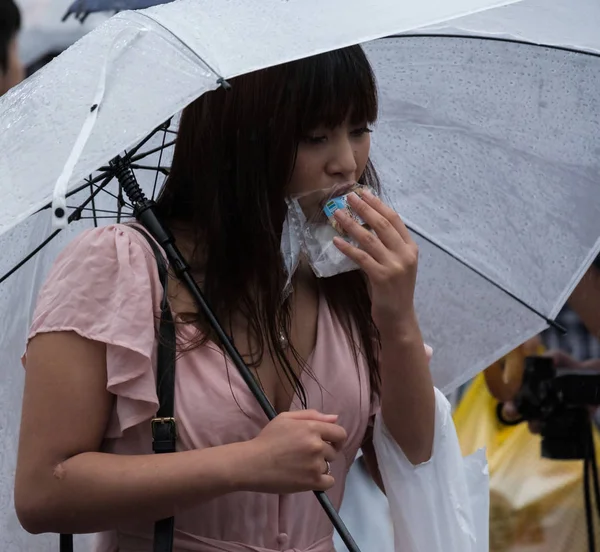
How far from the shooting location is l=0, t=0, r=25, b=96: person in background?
13.3 feet

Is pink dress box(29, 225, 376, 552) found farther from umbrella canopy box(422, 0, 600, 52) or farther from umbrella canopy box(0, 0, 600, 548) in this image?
umbrella canopy box(422, 0, 600, 52)

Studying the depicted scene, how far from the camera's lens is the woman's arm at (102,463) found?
1.68 m

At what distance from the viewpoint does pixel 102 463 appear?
1698 millimetres

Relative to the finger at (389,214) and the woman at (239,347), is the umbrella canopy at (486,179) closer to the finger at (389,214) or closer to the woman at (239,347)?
the woman at (239,347)

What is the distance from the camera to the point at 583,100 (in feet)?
8.23

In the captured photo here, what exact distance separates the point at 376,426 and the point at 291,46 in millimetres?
726

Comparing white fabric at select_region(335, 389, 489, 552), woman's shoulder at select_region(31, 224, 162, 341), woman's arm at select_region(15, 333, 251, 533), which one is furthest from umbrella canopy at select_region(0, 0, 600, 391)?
woman's arm at select_region(15, 333, 251, 533)

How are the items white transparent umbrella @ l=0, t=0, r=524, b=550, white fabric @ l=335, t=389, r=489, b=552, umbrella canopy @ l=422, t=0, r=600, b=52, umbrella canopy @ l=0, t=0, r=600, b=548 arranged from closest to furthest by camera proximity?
1. white transparent umbrella @ l=0, t=0, r=524, b=550
2. white fabric @ l=335, t=389, r=489, b=552
3. umbrella canopy @ l=422, t=0, r=600, b=52
4. umbrella canopy @ l=0, t=0, r=600, b=548

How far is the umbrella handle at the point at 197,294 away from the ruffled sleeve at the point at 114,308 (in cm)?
6

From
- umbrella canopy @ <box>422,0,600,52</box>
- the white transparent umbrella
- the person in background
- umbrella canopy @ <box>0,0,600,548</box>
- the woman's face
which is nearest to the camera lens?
the white transparent umbrella

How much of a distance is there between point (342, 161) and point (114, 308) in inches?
17.9

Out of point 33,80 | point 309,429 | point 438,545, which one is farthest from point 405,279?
point 33,80

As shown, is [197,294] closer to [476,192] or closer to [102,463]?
[102,463]

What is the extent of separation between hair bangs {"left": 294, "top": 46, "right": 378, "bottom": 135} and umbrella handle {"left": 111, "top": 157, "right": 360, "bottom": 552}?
0.94ft
